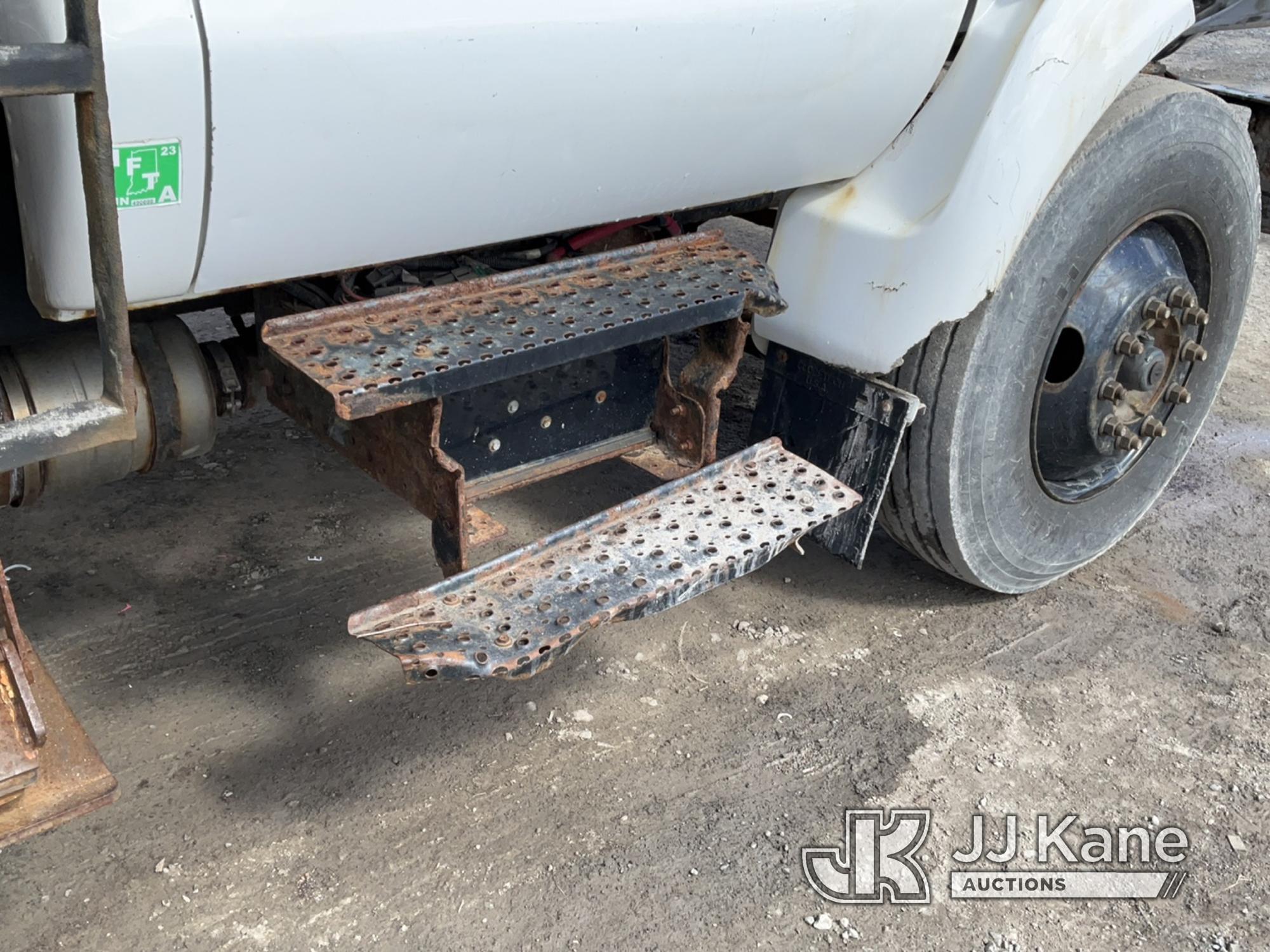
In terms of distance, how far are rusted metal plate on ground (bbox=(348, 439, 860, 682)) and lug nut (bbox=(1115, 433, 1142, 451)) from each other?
2.64 ft

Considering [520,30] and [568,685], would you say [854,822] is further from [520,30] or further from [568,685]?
[520,30]

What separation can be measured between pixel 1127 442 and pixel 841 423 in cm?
69

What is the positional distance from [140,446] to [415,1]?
33.7 inches

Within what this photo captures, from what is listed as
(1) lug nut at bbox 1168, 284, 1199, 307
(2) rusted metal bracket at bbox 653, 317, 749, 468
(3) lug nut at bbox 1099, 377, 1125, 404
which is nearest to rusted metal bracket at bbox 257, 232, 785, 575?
(2) rusted metal bracket at bbox 653, 317, 749, 468

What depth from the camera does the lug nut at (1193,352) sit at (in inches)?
107

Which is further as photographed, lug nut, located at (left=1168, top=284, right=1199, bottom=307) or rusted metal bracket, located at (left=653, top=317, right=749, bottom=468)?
lug nut, located at (left=1168, top=284, right=1199, bottom=307)

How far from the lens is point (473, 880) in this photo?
199 centimetres

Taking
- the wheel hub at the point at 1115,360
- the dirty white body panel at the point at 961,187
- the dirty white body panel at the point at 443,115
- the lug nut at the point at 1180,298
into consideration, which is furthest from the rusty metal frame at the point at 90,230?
the lug nut at the point at 1180,298

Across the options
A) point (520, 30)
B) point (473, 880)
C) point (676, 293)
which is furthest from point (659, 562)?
point (520, 30)

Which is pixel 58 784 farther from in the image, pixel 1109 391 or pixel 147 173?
pixel 1109 391

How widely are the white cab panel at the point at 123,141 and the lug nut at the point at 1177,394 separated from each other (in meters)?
2.16

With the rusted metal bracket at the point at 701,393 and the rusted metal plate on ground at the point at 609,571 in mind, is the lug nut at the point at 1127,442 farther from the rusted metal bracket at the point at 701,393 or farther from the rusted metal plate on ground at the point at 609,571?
A: the rusted metal bracket at the point at 701,393

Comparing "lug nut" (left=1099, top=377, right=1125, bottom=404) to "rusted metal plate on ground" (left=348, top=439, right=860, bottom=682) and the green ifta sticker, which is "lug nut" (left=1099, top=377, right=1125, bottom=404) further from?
the green ifta sticker

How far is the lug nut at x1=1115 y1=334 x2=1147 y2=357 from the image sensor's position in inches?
102
